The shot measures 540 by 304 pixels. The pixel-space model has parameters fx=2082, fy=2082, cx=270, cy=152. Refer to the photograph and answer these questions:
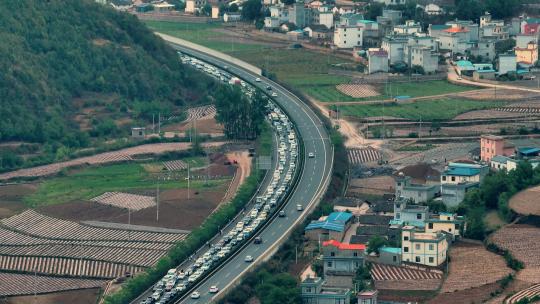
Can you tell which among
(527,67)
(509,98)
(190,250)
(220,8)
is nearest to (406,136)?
(509,98)

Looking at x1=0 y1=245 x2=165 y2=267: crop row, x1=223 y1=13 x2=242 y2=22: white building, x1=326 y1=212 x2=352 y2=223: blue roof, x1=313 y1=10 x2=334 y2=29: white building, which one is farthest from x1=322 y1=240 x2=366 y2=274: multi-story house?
x1=223 y1=13 x2=242 y2=22: white building

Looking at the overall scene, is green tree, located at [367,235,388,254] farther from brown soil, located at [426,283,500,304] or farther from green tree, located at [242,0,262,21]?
green tree, located at [242,0,262,21]

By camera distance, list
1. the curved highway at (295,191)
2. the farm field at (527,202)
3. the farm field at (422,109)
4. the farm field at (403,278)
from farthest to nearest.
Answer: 1. the farm field at (422,109)
2. the farm field at (527,202)
3. the curved highway at (295,191)
4. the farm field at (403,278)

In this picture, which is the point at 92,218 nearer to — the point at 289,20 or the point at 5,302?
the point at 5,302

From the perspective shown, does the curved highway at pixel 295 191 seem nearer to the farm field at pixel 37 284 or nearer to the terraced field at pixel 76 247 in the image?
the terraced field at pixel 76 247

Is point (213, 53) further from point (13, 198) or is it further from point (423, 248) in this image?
point (423, 248)

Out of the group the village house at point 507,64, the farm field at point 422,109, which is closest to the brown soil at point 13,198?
the farm field at point 422,109
